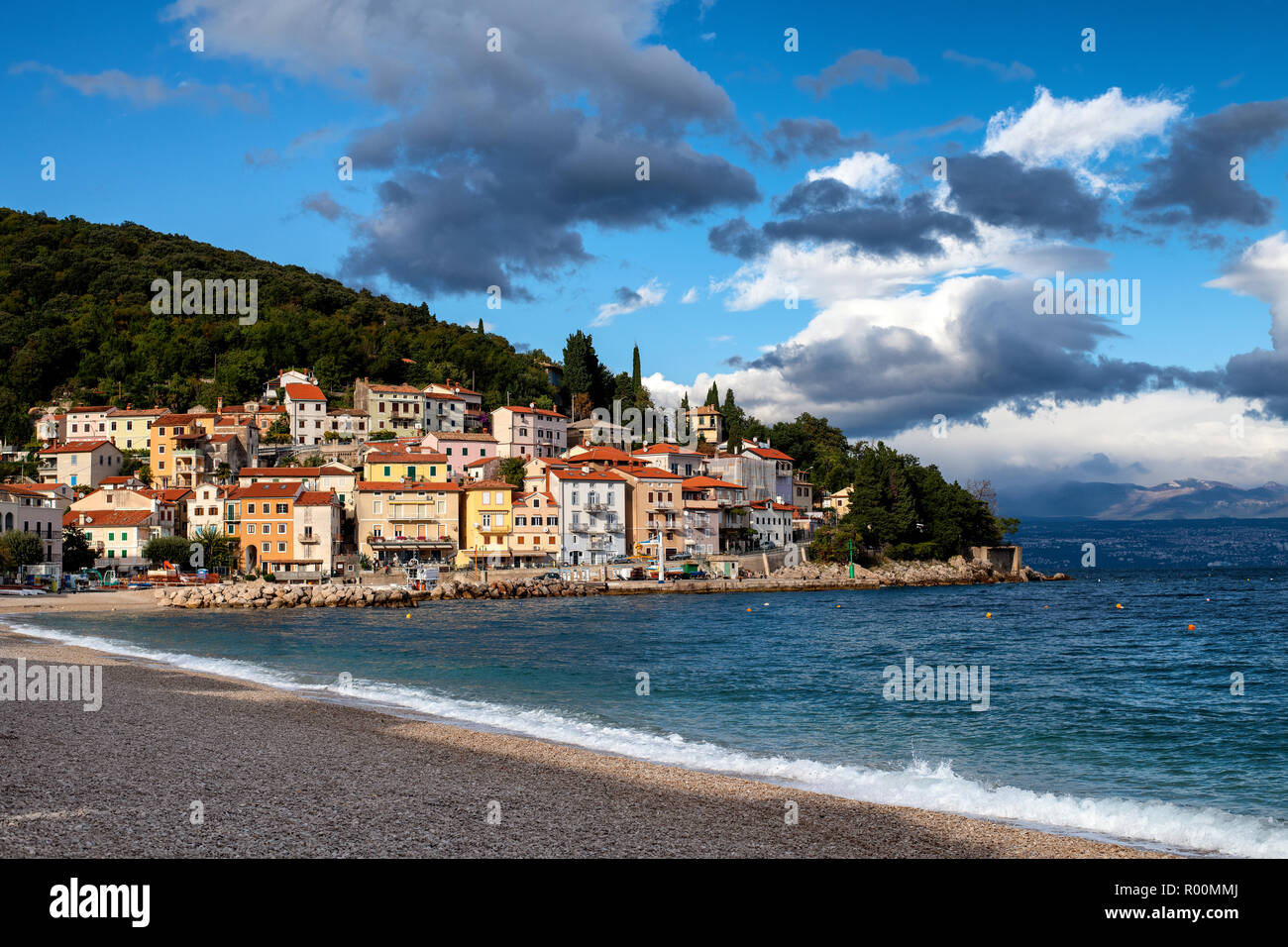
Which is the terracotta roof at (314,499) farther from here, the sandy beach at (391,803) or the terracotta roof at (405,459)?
the sandy beach at (391,803)

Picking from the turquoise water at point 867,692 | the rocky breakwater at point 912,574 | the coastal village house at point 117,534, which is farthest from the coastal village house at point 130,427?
the rocky breakwater at point 912,574

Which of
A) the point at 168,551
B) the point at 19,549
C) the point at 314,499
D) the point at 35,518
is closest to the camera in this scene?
the point at 19,549

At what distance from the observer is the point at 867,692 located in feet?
79.2

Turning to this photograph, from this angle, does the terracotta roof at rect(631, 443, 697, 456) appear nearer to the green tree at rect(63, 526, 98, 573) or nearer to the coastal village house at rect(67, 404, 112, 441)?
the green tree at rect(63, 526, 98, 573)

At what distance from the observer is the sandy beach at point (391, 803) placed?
9.48m

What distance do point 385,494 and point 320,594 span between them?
805 inches

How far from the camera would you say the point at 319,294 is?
143 m

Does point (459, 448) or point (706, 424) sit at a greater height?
point (706, 424)

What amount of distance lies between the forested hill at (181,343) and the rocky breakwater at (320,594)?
50.6 m

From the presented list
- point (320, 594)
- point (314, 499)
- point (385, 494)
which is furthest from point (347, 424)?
point (320, 594)

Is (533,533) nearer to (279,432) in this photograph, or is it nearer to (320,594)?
(320,594)

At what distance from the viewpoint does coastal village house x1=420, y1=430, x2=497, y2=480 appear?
9331cm

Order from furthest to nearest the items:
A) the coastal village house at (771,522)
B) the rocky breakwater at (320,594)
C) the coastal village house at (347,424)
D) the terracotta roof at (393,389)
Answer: the terracotta roof at (393,389) → the coastal village house at (347,424) → the coastal village house at (771,522) → the rocky breakwater at (320,594)
